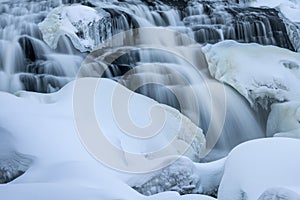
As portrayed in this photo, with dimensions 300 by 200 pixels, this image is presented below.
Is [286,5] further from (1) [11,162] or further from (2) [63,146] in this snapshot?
(1) [11,162]

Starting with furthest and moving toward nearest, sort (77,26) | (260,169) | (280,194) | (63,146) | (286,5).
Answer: (286,5)
(77,26)
(63,146)
(260,169)
(280,194)

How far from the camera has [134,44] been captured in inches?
257

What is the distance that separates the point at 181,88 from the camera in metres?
5.78

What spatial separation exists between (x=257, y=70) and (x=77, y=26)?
2582mm

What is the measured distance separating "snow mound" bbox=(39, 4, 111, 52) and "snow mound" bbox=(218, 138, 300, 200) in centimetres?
360

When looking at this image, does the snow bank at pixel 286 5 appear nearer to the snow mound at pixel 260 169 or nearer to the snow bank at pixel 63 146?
the snow bank at pixel 63 146

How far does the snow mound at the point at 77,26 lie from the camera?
6.21 m

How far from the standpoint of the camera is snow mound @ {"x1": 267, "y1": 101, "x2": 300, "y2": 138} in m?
5.30

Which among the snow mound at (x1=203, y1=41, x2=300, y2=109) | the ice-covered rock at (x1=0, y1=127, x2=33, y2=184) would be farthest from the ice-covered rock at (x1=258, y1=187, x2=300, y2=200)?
the snow mound at (x1=203, y1=41, x2=300, y2=109)

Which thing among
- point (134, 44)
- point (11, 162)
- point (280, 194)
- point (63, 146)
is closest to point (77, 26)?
point (134, 44)

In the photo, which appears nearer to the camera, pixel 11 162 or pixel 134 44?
pixel 11 162

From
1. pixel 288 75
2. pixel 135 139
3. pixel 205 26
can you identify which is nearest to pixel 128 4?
pixel 205 26

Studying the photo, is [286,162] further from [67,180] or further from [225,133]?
[225,133]

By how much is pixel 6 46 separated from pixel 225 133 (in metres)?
3.18
